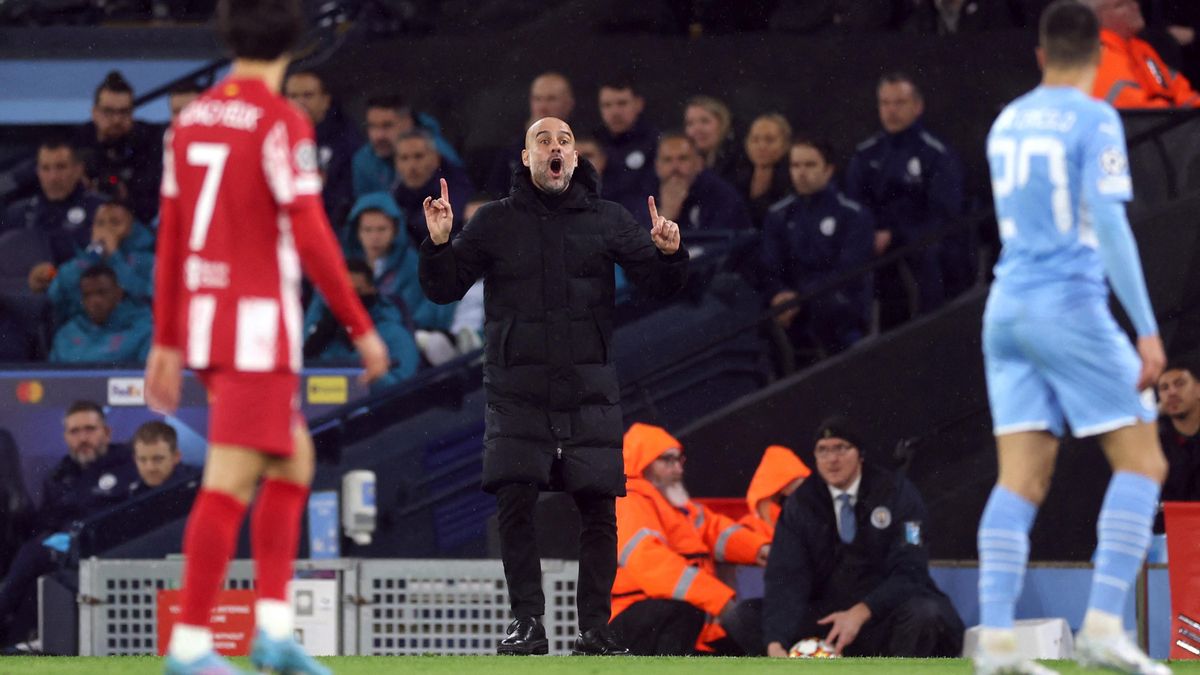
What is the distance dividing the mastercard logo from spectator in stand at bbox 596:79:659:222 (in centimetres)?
362

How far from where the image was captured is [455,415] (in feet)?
40.4

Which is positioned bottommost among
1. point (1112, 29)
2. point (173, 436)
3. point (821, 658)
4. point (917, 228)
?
point (821, 658)

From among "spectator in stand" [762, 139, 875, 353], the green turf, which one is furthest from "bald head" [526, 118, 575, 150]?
"spectator in stand" [762, 139, 875, 353]

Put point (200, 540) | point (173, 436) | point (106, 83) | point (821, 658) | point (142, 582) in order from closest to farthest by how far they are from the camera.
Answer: point (200, 540) → point (821, 658) → point (142, 582) → point (173, 436) → point (106, 83)

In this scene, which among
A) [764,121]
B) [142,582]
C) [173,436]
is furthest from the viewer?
[764,121]

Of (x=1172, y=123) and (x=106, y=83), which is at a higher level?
A: (x=106, y=83)

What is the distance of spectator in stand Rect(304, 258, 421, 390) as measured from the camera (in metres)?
12.3

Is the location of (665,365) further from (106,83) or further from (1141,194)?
(106,83)

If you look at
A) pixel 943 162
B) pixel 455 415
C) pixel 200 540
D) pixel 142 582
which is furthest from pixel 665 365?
pixel 200 540

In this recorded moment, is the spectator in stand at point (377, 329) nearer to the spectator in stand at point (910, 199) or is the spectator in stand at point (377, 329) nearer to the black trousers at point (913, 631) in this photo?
the spectator in stand at point (910, 199)

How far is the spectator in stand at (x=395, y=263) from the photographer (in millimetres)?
12773

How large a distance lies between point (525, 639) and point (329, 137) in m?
7.02

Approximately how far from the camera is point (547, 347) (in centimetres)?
794

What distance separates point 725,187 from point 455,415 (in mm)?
2193
